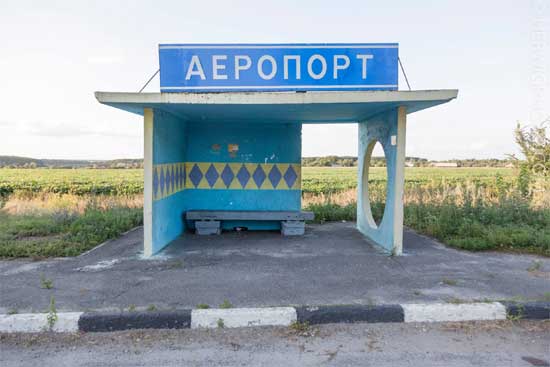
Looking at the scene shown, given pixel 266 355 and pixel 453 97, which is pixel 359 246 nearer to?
pixel 453 97

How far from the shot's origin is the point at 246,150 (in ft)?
27.7

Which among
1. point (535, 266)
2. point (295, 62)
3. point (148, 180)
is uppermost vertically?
point (295, 62)

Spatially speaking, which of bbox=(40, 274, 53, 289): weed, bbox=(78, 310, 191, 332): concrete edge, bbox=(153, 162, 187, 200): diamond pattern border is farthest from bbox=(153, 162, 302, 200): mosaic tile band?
bbox=(78, 310, 191, 332): concrete edge

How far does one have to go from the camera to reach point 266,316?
3844 millimetres

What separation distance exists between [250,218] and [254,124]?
1.95m

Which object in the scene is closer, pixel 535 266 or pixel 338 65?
pixel 535 266

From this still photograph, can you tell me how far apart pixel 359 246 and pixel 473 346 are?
11.5 feet

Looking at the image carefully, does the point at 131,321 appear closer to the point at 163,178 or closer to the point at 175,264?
the point at 175,264

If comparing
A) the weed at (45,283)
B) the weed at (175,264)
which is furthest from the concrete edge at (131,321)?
the weed at (175,264)

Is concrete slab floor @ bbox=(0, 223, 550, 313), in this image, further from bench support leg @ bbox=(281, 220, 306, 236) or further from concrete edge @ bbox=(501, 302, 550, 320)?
bench support leg @ bbox=(281, 220, 306, 236)

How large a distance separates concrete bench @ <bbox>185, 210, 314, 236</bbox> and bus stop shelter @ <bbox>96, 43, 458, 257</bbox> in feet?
0.06

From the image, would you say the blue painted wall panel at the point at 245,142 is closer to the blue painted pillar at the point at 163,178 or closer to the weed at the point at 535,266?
the blue painted pillar at the point at 163,178

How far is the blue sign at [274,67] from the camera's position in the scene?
6.20 metres

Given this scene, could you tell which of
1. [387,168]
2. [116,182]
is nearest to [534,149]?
[387,168]
